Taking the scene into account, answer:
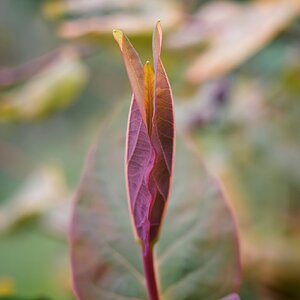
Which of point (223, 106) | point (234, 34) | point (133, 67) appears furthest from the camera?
point (223, 106)

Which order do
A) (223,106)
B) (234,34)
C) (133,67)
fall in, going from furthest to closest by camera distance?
(223,106) < (234,34) < (133,67)

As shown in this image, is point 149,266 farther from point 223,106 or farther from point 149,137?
point 223,106

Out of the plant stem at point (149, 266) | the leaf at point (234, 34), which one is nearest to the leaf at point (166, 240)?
the plant stem at point (149, 266)

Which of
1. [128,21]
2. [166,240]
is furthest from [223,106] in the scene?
[166,240]

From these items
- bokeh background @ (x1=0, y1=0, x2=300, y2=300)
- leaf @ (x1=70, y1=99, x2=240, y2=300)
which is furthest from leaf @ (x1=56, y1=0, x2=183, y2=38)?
leaf @ (x1=70, y1=99, x2=240, y2=300)

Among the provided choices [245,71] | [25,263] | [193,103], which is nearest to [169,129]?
[193,103]

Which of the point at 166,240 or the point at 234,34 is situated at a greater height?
the point at 234,34
